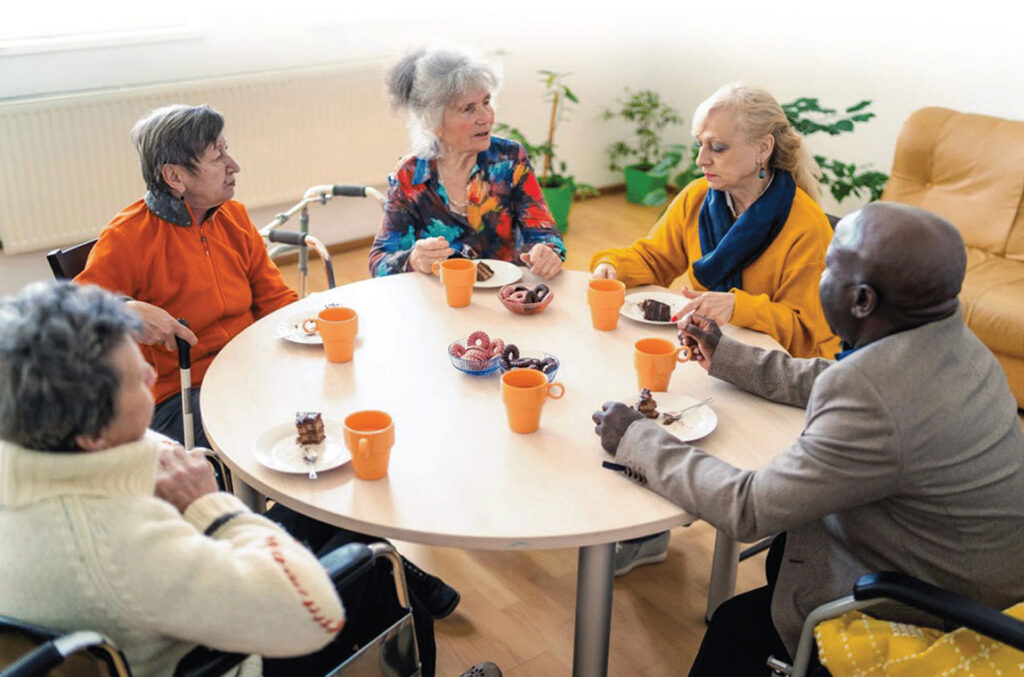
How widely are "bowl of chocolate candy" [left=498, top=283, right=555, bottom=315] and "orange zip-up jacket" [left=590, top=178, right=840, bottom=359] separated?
0.26 m

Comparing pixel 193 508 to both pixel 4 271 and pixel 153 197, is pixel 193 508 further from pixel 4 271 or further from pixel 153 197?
pixel 4 271

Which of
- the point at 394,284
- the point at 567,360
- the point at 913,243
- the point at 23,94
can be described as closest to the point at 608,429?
the point at 567,360

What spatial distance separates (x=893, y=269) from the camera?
52.4 inches

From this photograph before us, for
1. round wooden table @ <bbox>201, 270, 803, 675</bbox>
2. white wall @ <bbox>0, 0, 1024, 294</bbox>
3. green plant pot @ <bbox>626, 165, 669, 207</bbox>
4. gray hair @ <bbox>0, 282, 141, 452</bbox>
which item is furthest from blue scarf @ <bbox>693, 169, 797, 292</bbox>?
green plant pot @ <bbox>626, 165, 669, 207</bbox>

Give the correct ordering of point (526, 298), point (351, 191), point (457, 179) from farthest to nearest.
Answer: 1. point (351, 191)
2. point (457, 179)
3. point (526, 298)

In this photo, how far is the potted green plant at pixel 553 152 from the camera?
5.14m

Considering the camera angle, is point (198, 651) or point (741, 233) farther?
point (741, 233)

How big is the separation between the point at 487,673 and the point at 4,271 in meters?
2.90

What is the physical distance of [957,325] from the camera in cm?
139

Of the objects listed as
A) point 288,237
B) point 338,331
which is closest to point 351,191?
point 288,237

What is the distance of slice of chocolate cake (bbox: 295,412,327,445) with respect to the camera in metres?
1.56

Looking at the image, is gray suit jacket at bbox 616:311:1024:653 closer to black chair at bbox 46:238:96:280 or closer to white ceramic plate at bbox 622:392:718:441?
white ceramic plate at bbox 622:392:718:441

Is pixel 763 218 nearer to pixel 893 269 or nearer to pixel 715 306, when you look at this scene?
pixel 715 306

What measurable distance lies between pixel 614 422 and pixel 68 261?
135cm
